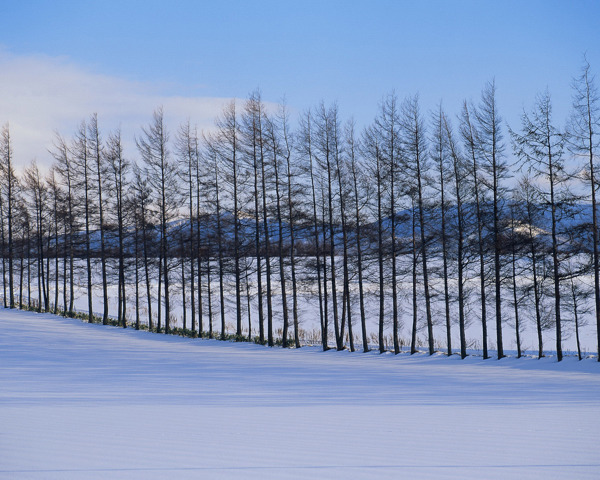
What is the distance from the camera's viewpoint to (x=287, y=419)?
967 cm

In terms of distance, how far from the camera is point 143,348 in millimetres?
23078

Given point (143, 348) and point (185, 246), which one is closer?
point (143, 348)

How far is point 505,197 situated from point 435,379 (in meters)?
11.4

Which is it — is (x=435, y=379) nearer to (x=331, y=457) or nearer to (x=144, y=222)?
(x=331, y=457)

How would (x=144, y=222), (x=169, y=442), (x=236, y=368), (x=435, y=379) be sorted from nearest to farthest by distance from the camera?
1. (x=169, y=442)
2. (x=435, y=379)
3. (x=236, y=368)
4. (x=144, y=222)


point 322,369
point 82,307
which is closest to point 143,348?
point 322,369

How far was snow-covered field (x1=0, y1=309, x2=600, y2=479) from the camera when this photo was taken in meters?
6.62

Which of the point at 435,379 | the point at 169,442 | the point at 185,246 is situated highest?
the point at 185,246

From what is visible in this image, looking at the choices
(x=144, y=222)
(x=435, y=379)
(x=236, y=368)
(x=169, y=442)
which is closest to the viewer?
(x=169, y=442)

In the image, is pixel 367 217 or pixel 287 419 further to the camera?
pixel 367 217

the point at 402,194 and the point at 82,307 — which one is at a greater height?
the point at 402,194

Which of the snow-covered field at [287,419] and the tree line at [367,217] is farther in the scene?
the tree line at [367,217]

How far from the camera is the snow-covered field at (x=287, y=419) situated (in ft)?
21.7

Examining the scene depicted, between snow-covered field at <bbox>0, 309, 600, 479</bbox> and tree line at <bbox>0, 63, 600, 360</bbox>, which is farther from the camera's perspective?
tree line at <bbox>0, 63, 600, 360</bbox>
